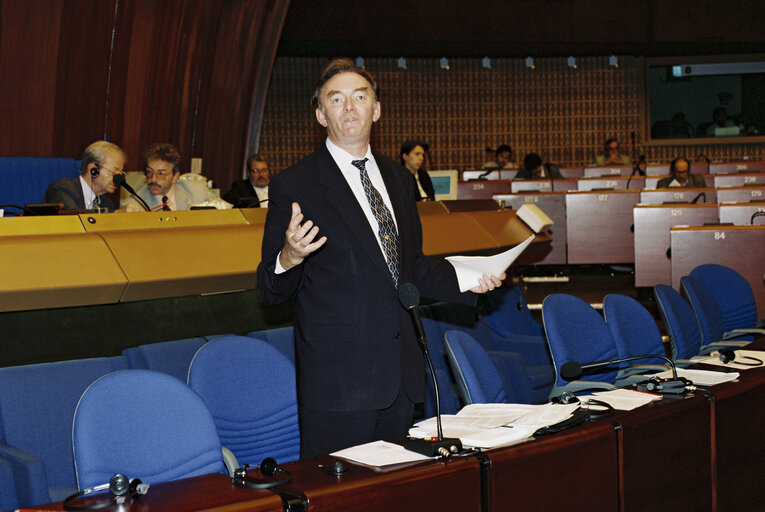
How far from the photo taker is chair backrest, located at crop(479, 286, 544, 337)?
5.11 m

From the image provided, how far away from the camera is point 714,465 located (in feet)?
7.92

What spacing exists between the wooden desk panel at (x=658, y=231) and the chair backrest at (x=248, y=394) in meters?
5.18

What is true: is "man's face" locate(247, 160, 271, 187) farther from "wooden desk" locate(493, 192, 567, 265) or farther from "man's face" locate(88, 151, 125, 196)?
"wooden desk" locate(493, 192, 567, 265)

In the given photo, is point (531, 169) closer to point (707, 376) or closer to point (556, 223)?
point (556, 223)

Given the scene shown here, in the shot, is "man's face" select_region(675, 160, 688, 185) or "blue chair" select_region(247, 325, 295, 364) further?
"man's face" select_region(675, 160, 688, 185)

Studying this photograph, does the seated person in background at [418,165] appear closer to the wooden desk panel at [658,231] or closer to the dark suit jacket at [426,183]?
the dark suit jacket at [426,183]

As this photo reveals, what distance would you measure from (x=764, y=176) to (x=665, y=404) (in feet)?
27.0

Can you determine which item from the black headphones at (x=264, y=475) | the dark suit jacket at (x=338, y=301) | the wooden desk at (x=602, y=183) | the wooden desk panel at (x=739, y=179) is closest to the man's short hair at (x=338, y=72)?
the dark suit jacket at (x=338, y=301)

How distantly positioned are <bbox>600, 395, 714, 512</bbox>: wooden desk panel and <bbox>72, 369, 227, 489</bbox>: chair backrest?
1075mm

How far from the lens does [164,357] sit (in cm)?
328

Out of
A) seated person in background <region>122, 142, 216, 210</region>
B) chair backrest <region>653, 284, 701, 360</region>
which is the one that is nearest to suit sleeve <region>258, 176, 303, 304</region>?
seated person in background <region>122, 142, 216, 210</region>

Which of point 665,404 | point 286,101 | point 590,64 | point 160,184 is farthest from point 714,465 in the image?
point 590,64

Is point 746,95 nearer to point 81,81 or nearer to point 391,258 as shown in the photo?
point 81,81

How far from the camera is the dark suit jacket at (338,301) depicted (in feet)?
6.79
